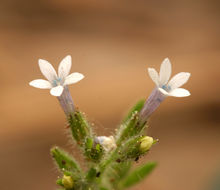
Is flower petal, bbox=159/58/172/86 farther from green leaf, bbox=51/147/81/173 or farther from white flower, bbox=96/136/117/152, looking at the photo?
green leaf, bbox=51/147/81/173

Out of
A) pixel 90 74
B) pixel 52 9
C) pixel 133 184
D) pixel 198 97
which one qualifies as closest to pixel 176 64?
pixel 198 97

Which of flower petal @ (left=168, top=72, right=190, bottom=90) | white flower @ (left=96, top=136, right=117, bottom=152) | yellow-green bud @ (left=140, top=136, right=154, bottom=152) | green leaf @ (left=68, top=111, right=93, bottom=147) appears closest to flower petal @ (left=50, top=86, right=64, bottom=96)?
green leaf @ (left=68, top=111, right=93, bottom=147)

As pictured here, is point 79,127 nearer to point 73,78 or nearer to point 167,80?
point 73,78

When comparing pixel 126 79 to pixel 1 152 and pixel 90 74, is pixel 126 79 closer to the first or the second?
pixel 90 74

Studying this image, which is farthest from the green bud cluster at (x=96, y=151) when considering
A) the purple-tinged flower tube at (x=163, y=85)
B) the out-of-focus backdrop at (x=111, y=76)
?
the out-of-focus backdrop at (x=111, y=76)

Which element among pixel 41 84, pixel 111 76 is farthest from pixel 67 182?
pixel 111 76

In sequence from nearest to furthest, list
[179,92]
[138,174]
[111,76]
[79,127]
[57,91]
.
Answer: [57,91]
[179,92]
[79,127]
[138,174]
[111,76]

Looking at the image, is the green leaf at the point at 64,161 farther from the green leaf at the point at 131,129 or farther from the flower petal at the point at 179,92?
the flower petal at the point at 179,92
